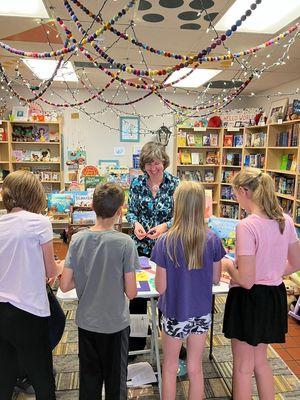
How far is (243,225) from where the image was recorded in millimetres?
1473

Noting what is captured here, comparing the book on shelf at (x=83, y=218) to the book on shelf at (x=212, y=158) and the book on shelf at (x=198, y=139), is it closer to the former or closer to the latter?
the book on shelf at (x=198, y=139)

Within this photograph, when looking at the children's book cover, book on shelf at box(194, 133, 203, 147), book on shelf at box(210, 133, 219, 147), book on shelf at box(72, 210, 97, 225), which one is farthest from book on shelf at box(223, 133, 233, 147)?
book on shelf at box(72, 210, 97, 225)

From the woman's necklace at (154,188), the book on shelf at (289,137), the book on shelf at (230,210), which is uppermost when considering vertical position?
the book on shelf at (289,137)

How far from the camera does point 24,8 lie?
102 inches

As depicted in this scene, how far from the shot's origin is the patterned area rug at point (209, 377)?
6.52ft

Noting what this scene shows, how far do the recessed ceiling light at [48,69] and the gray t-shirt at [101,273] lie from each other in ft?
9.53

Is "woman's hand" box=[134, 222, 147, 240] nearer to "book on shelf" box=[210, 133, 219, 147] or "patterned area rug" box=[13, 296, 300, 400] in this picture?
"patterned area rug" box=[13, 296, 300, 400]

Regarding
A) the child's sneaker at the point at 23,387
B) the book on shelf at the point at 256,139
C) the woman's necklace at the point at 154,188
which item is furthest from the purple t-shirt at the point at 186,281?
the book on shelf at the point at 256,139

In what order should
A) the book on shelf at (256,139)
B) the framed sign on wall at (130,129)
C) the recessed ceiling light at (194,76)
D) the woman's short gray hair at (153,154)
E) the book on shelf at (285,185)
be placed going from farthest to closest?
the framed sign on wall at (130,129) → the book on shelf at (256,139) → the book on shelf at (285,185) → the recessed ceiling light at (194,76) → the woman's short gray hair at (153,154)

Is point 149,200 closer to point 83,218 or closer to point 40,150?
point 83,218

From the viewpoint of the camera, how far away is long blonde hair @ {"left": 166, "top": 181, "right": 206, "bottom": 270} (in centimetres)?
146

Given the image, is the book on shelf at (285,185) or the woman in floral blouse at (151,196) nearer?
the woman in floral blouse at (151,196)

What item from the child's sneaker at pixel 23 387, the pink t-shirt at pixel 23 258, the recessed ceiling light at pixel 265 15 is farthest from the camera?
the recessed ceiling light at pixel 265 15

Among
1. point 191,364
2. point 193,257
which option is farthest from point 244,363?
point 193,257
